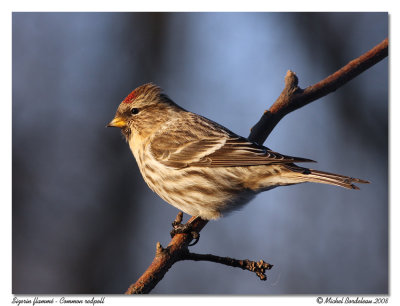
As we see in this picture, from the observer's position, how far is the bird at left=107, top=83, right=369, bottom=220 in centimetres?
312

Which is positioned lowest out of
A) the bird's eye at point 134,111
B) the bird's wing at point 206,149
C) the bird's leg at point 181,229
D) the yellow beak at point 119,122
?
the bird's leg at point 181,229

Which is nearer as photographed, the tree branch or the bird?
the tree branch

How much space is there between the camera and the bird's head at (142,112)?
3730 millimetres

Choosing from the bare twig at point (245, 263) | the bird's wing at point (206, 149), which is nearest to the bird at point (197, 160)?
the bird's wing at point (206, 149)

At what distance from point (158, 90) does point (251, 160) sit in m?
1.13

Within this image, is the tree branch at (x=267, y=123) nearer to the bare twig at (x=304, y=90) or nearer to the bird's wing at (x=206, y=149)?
the bare twig at (x=304, y=90)

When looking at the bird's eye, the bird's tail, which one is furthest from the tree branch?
the bird's eye

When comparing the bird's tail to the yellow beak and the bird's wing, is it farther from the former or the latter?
the yellow beak

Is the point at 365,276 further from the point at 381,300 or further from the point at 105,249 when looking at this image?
the point at 105,249

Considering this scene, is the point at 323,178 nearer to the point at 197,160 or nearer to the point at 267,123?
the point at 267,123

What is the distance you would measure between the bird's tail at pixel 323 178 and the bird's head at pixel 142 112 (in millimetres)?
1254

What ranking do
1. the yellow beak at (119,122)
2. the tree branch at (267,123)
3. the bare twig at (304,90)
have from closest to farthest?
1. the tree branch at (267,123)
2. the bare twig at (304,90)
3. the yellow beak at (119,122)

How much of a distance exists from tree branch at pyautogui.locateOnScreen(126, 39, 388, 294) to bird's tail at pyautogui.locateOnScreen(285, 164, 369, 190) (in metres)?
0.56

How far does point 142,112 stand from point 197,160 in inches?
27.7
